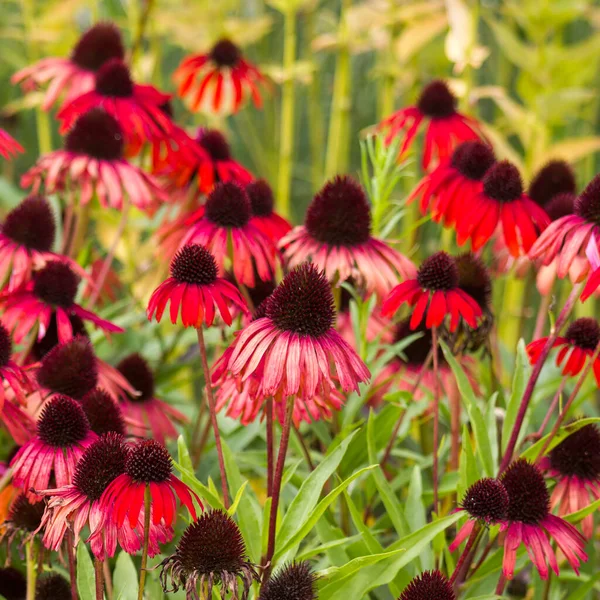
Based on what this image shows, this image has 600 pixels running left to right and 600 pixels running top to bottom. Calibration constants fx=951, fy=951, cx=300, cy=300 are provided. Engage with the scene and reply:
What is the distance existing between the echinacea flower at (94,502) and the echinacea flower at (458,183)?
1.78ft

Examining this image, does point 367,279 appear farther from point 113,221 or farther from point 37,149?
point 37,149

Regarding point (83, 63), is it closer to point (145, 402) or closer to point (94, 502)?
point (145, 402)

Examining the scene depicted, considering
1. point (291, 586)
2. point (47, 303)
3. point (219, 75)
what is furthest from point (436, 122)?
point (291, 586)

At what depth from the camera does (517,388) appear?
0.94 meters

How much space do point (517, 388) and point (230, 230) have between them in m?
0.33

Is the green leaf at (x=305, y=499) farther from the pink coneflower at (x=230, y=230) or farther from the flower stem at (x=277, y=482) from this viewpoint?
the pink coneflower at (x=230, y=230)

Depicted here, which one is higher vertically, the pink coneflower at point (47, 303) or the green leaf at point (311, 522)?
the pink coneflower at point (47, 303)

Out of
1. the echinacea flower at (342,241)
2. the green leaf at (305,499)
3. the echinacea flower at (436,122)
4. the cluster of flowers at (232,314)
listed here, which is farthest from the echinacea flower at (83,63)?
the green leaf at (305,499)

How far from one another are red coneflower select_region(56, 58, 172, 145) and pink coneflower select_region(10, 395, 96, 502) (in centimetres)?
56

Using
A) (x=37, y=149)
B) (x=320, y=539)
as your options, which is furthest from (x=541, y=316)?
(x=37, y=149)

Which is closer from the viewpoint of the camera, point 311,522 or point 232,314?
point 311,522

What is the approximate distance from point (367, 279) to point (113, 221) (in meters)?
0.87

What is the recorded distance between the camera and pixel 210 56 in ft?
5.16

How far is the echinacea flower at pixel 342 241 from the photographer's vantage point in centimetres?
97
